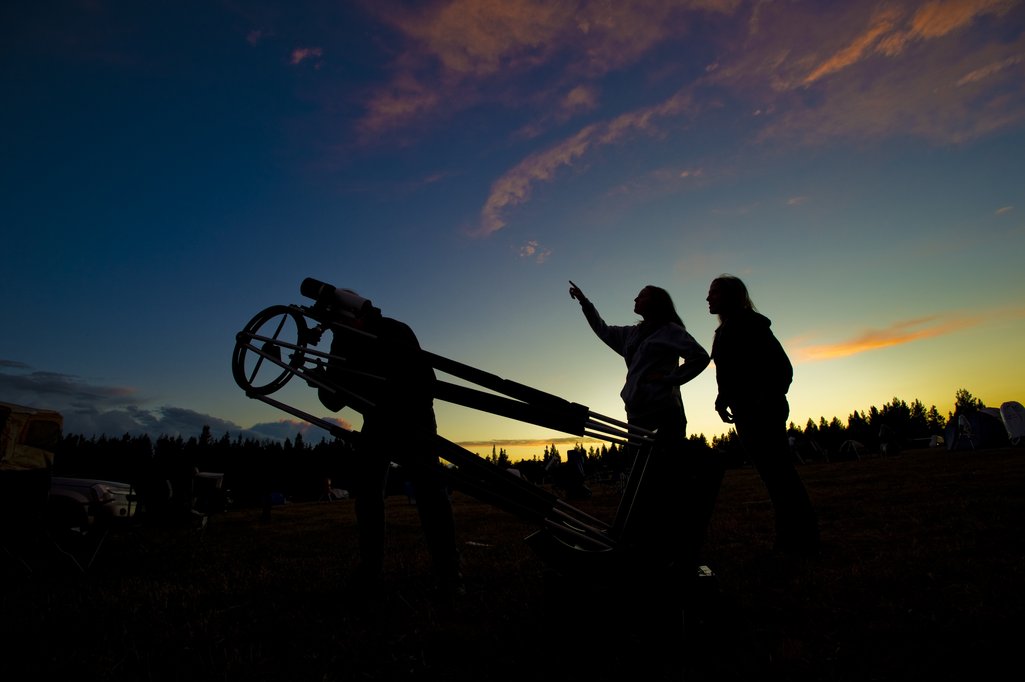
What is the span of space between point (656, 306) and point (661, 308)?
0.05m

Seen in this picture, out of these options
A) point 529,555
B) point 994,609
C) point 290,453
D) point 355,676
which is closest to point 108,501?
point 529,555

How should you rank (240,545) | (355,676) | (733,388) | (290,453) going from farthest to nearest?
1. (290,453)
2. (240,545)
3. (733,388)
4. (355,676)

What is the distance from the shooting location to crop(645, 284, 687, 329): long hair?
448 cm

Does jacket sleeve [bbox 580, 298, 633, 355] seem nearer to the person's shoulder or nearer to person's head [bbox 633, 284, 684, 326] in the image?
person's head [bbox 633, 284, 684, 326]

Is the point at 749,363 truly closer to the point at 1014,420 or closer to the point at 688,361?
the point at 688,361

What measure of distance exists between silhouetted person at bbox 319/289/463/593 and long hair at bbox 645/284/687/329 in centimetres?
223

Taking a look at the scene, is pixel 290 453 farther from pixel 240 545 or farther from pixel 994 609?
pixel 994 609

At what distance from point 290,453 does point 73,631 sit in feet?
268

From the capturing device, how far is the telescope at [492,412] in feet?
8.72

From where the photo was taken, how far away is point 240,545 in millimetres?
8328

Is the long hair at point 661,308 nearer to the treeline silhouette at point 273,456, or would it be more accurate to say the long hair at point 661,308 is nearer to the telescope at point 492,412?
the telescope at point 492,412

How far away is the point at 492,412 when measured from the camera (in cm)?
278

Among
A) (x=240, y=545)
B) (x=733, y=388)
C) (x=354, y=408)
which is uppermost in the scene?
(x=733, y=388)

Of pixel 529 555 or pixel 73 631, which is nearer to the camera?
pixel 73 631
